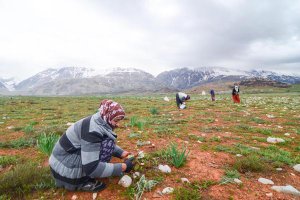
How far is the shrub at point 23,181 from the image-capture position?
13.8 feet

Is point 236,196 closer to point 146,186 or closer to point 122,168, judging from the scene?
point 146,186

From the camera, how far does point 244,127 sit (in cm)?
990

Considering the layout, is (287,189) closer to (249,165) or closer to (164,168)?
(249,165)

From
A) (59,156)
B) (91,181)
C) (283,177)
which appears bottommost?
(283,177)

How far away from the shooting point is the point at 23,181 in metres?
4.40

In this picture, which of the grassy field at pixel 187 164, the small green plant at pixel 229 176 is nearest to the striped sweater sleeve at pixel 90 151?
the grassy field at pixel 187 164

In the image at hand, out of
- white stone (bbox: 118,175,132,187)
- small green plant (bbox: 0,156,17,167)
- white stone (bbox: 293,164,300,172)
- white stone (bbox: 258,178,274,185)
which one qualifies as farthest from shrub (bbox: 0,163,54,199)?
white stone (bbox: 293,164,300,172)

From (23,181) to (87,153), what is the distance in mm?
1633

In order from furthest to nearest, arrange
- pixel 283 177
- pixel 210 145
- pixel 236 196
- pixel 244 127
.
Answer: pixel 244 127
pixel 210 145
pixel 283 177
pixel 236 196

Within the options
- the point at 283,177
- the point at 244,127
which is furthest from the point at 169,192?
the point at 244,127

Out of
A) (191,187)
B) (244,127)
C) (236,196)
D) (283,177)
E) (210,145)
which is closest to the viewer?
(236,196)

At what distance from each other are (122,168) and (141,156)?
4.28ft

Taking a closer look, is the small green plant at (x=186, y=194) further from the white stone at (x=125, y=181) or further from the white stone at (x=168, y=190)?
the white stone at (x=125, y=181)

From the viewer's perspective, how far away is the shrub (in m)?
4.20
